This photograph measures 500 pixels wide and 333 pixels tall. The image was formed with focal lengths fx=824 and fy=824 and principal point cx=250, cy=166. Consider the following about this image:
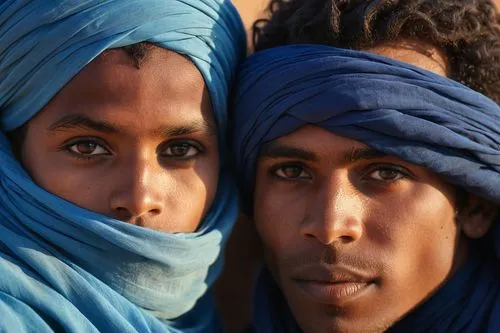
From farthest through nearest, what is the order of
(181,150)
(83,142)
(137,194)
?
(181,150) < (83,142) < (137,194)

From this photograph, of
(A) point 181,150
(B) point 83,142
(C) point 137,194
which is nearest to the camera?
(C) point 137,194

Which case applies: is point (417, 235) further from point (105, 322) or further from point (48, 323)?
point (48, 323)

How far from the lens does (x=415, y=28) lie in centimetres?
265

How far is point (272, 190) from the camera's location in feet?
8.91

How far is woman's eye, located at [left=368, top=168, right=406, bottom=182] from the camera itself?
258 cm

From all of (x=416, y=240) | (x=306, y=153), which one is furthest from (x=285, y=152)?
(x=416, y=240)

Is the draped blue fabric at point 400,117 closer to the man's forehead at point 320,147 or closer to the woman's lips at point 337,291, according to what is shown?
the man's forehead at point 320,147

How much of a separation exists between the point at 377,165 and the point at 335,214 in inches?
8.8

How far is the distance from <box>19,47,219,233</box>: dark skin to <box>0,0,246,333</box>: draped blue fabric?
41mm

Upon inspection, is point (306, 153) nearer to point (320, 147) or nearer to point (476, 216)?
point (320, 147)

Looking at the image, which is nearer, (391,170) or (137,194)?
(137,194)

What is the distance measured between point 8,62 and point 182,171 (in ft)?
2.05

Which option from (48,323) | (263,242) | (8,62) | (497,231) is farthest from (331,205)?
(8,62)

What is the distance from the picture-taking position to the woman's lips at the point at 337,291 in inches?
99.8
